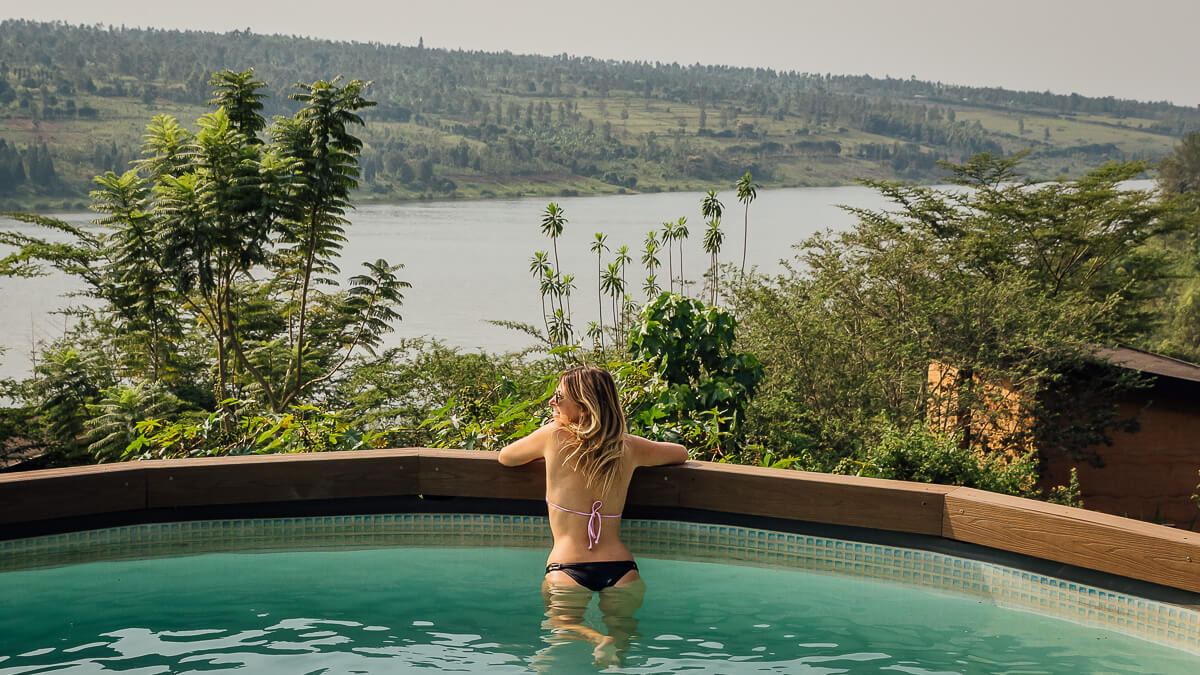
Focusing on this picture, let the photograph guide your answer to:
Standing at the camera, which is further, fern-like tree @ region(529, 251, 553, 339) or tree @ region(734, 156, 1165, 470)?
fern-like tree @ region(529, 251, 553, 339)

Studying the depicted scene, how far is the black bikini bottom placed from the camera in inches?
150

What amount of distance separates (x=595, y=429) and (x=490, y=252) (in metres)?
51.7

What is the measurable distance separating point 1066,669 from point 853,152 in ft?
340

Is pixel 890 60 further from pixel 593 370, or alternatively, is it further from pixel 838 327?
pixel 593 370

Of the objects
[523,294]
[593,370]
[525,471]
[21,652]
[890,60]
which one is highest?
[890,60]

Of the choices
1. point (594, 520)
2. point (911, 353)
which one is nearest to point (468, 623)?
point (594, 520)

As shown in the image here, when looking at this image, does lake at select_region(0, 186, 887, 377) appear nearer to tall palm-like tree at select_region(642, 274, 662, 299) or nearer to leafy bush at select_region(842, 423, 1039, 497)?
tall palm-like tree at select_region(642, 274, 662, 299)

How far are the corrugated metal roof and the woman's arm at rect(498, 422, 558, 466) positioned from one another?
8.43 m

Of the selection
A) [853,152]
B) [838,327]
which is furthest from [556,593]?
[853,152]

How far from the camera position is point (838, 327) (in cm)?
1093

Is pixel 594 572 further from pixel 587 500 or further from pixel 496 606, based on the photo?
pixel 496 606

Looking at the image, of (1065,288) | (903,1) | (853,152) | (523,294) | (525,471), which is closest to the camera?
(525,471)

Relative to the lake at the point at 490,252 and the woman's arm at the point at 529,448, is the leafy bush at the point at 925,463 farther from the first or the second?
the lake at the point at 490,252

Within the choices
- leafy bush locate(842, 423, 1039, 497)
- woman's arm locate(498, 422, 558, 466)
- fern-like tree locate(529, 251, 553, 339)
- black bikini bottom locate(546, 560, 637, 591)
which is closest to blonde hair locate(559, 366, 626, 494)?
woman's arm locate(498, 422, 558, 466)
